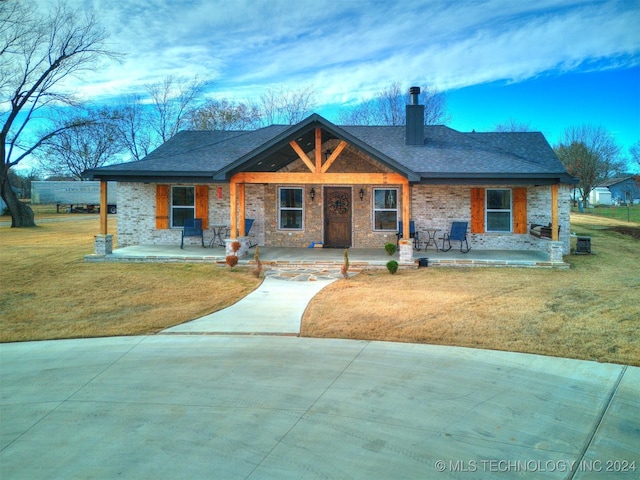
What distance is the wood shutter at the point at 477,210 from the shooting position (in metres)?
14.8

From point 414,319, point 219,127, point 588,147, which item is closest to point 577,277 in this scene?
point 414,319

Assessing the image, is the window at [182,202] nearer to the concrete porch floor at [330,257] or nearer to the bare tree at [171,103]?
the concrete porch floor at [330,257]

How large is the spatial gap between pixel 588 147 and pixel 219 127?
105 feet

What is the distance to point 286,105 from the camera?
36531 millimetres

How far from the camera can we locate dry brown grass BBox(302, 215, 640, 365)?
645cm

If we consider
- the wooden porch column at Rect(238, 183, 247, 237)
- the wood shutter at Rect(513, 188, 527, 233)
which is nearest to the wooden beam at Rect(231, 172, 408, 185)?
the wooden porch column at Rect(238, 183, 247, 237)

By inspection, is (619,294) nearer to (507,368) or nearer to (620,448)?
(507,368)

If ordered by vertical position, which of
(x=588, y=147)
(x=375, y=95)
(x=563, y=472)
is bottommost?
(x=563, y=472)

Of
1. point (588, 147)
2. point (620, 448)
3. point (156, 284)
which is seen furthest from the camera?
point (588, 147)

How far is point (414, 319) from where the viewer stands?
24.9 ft

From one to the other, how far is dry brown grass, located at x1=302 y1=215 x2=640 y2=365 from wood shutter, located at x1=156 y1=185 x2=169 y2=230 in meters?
7.60

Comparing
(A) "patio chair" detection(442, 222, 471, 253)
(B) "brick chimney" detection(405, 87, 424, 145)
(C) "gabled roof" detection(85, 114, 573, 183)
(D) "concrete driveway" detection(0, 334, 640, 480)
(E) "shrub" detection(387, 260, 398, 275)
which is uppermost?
(B) "brick chimney" detection(405, 87, 424, 145)

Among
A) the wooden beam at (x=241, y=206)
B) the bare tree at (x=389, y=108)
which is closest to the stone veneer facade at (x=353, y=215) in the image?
Result: the wooden beam at (x=241, y=206)

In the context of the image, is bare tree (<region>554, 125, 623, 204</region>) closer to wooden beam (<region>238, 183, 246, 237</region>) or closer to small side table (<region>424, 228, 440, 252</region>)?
small side table (<region>424, 228, 440, 252</region>)
